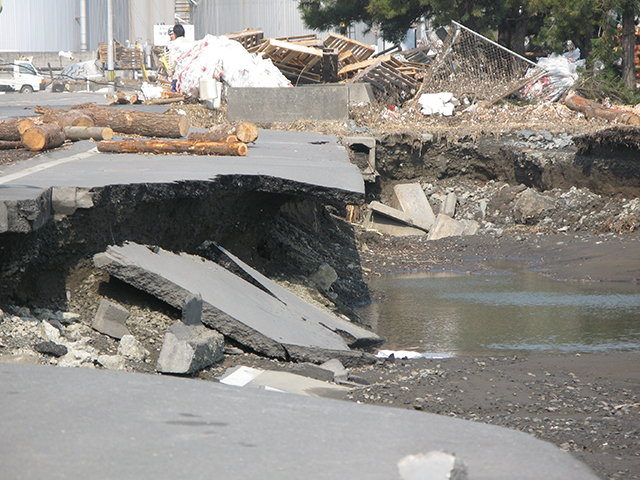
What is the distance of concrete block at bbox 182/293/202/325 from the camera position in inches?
152

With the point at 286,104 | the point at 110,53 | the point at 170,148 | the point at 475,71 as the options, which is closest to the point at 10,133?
the point at 170,148

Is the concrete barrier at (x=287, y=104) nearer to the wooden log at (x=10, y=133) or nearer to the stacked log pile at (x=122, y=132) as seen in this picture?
the stacked log pile at (x=122, y=132)

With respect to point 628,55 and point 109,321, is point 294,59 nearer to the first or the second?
point 628,55

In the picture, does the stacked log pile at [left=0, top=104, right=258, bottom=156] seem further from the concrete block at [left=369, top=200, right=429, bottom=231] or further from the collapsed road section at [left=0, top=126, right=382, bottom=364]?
the concrete block at [left=369, top=200, right=429, bottom=231]

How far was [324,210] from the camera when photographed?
409 inches

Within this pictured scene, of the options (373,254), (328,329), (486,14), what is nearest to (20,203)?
(328,329)

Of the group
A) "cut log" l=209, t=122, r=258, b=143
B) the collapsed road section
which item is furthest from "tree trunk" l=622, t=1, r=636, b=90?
"cut log" l=209, t=122, r=258, b=143

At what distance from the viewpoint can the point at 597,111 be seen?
12664 mm

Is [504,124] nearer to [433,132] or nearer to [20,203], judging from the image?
[433,132]

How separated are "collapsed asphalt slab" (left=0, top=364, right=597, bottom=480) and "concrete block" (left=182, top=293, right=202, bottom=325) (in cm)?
197

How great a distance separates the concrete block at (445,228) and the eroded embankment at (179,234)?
9.56ft

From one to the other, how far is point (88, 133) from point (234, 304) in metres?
4.06

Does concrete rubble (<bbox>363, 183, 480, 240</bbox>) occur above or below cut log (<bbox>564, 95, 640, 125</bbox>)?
below

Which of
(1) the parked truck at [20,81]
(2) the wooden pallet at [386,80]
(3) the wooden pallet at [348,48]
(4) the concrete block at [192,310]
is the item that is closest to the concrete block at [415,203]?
(2) the wooden pallet at [386,80]
